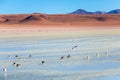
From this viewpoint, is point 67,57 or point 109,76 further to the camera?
point 67,57

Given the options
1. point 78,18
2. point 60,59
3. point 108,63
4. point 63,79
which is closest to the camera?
point 63,79

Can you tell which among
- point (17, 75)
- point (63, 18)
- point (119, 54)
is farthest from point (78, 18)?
point (17, 75)

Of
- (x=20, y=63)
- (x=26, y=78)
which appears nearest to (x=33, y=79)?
(x=26, y=78)

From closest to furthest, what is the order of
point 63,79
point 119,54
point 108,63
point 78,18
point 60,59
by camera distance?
point 63,79 < point 108,63 < point 60,59 < point 119,54 < point 78,18

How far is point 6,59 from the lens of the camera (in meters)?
16.8

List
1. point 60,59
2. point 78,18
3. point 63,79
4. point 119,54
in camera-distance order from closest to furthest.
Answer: point 63,79
point 60,59
point 119,54
point 78,18

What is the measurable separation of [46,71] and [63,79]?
1808 mm

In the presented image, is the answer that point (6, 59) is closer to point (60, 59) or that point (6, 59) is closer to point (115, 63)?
point (60, 59)

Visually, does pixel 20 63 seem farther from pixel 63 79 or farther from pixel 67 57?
pixel 63 79

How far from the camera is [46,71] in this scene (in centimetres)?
1286

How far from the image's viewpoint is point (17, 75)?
12.2 metres

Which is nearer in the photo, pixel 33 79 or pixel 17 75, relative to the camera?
pixel 33 79

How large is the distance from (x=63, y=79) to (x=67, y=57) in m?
5.16

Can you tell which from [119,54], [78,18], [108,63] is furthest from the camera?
[78,18]
